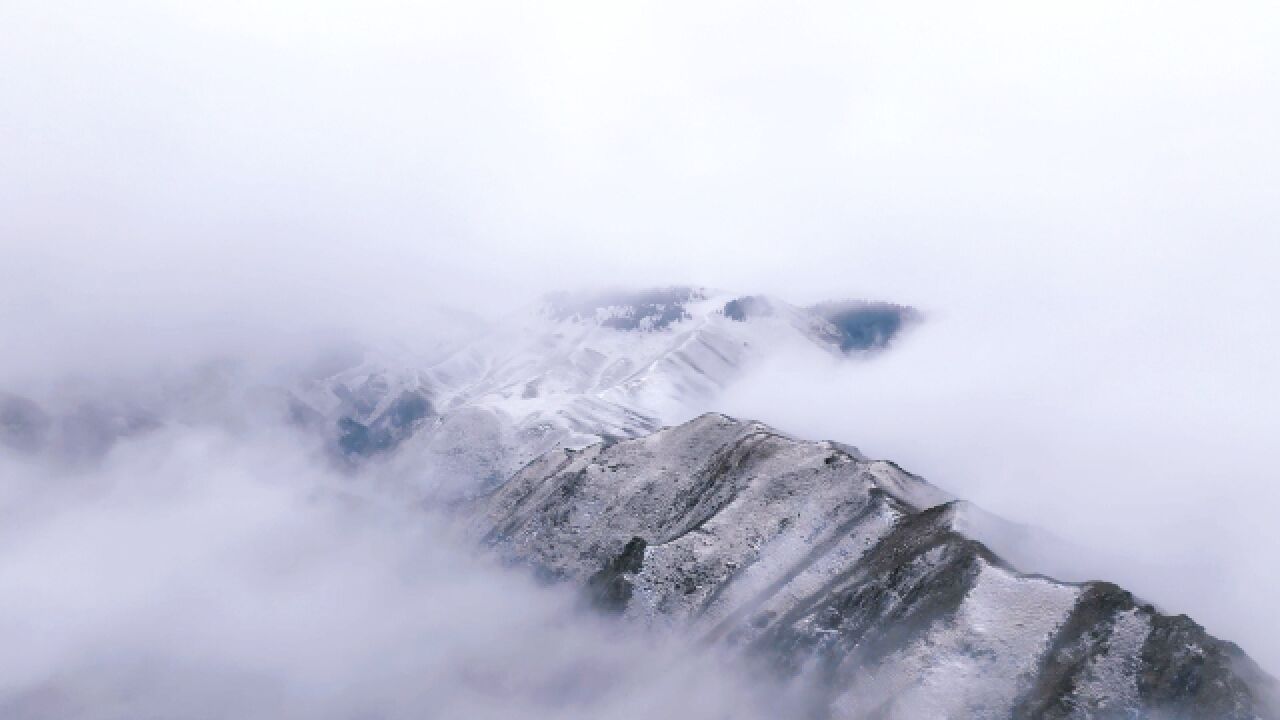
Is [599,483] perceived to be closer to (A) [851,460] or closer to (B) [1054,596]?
(A) [851,460]

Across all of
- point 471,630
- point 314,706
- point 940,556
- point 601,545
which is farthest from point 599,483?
point 940,556

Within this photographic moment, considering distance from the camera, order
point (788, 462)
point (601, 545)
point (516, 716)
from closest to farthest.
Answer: point (516, 716)
point (788, 462)
point (601, 545)

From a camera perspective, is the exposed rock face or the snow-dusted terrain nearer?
the exposed rock face

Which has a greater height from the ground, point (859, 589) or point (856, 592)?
point (859, 589)

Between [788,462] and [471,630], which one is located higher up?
[788,462]

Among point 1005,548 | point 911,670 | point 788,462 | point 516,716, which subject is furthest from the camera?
point 788,462

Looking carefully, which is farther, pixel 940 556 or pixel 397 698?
pixel 397 698

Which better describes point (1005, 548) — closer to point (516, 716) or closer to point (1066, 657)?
point (1066, 657)

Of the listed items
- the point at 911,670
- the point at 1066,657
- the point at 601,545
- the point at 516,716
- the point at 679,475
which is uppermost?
the point at 1066,657
